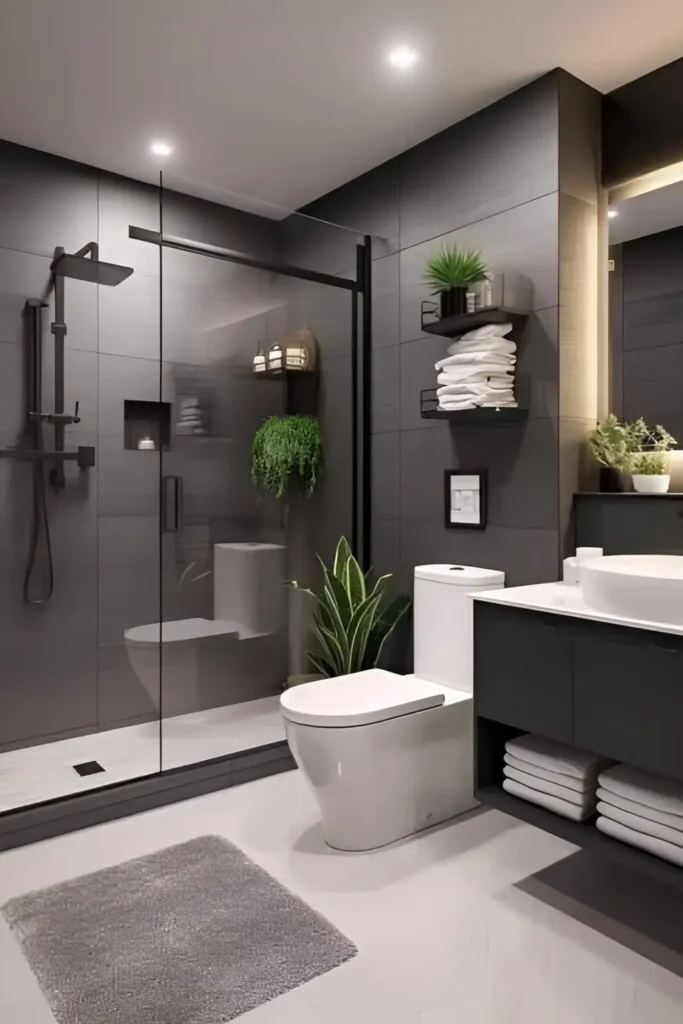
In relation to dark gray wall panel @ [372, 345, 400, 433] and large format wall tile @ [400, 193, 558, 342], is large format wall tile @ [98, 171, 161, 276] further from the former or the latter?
large format wall tile @ [400, 193, 558, 342]

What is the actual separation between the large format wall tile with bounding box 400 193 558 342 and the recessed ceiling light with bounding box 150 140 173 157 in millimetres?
1165

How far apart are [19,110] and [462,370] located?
1968 mm

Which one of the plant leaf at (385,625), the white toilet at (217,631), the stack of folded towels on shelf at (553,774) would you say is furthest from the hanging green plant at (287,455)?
the stack of folded towels on shelf at (553,774)

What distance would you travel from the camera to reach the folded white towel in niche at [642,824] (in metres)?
1.74

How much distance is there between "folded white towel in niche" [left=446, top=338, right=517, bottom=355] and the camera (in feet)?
8.52

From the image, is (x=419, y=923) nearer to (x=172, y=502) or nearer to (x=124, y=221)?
(x=172, y=502)

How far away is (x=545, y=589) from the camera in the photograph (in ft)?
7.37

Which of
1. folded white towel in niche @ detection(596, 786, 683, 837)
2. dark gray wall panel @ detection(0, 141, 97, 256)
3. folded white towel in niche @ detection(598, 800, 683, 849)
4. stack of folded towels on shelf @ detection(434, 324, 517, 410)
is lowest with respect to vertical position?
folded white towel in niche @ detection(598, 800, 683, 849)

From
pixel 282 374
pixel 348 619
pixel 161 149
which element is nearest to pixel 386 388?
pixel 282 374

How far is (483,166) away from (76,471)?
2.07m

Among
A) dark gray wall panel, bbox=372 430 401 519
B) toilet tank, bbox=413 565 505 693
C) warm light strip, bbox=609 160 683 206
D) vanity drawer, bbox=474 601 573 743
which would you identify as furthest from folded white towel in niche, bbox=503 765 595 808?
warm light strip, bbox=609 160 683 206

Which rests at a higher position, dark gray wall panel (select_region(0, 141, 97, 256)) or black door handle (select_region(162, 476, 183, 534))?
dark gray wall panel (select_region(0, 141, 97, 256))

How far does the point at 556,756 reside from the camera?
6.61 ft

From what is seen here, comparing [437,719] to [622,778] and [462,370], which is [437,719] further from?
[462,370]
